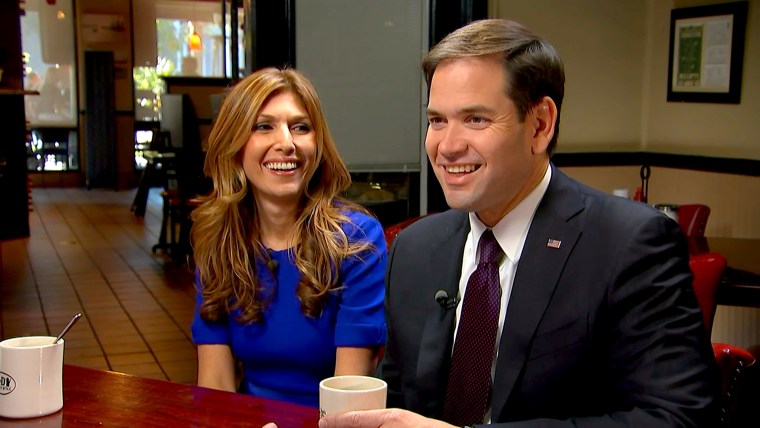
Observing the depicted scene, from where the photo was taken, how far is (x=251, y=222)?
93.0 inches

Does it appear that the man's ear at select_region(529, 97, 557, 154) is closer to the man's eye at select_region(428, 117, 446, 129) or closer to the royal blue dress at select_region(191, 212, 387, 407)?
the man's eye at select_region(428, 117, 446, 129)

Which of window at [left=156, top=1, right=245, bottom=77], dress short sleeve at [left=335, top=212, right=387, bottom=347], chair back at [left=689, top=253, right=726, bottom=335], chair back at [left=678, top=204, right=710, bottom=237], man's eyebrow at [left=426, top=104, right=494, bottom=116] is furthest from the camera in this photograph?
window at [left=156, top=1, right=245, bottom=77]

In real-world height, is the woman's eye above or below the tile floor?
above

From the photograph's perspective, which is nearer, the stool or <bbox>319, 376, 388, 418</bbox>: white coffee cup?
<bbox>319, 376, 388, 418</bbox>: white coffee cup

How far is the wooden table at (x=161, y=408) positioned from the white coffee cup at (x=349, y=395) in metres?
0.20

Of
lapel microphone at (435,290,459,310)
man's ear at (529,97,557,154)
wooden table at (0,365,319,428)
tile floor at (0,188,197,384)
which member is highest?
man's ear at (529,97,557,154)

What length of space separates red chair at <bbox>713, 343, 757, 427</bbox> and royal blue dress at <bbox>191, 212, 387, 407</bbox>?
83 cm

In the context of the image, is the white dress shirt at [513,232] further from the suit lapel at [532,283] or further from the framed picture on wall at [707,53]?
the framed picture on wall at [707,53]

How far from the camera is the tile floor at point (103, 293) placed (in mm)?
5250

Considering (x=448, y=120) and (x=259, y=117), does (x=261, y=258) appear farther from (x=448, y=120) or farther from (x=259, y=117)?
(x=448, y=120)

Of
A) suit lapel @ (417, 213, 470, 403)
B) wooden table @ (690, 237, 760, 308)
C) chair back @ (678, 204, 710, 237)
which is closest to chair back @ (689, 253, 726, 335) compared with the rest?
wooden table @ (690, 237, 760, 308)

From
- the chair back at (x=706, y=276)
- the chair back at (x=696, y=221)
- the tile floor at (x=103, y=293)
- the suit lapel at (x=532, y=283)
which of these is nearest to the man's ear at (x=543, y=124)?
the suit lapel at (x=532, y=283)

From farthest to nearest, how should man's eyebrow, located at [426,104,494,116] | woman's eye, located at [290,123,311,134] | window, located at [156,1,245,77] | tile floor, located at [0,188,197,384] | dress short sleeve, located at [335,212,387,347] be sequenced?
1. window, located at [156,1,245,77]
2. tile floor, located at [0,188,197,384]
3. woman's eye, located at [290,123,311,134]
4. dress short sleeve, located at [335,212,387,347]
5. man's eyebrow, located at [426,104,494,116]

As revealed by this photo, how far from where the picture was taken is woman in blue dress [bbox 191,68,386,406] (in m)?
2.21
